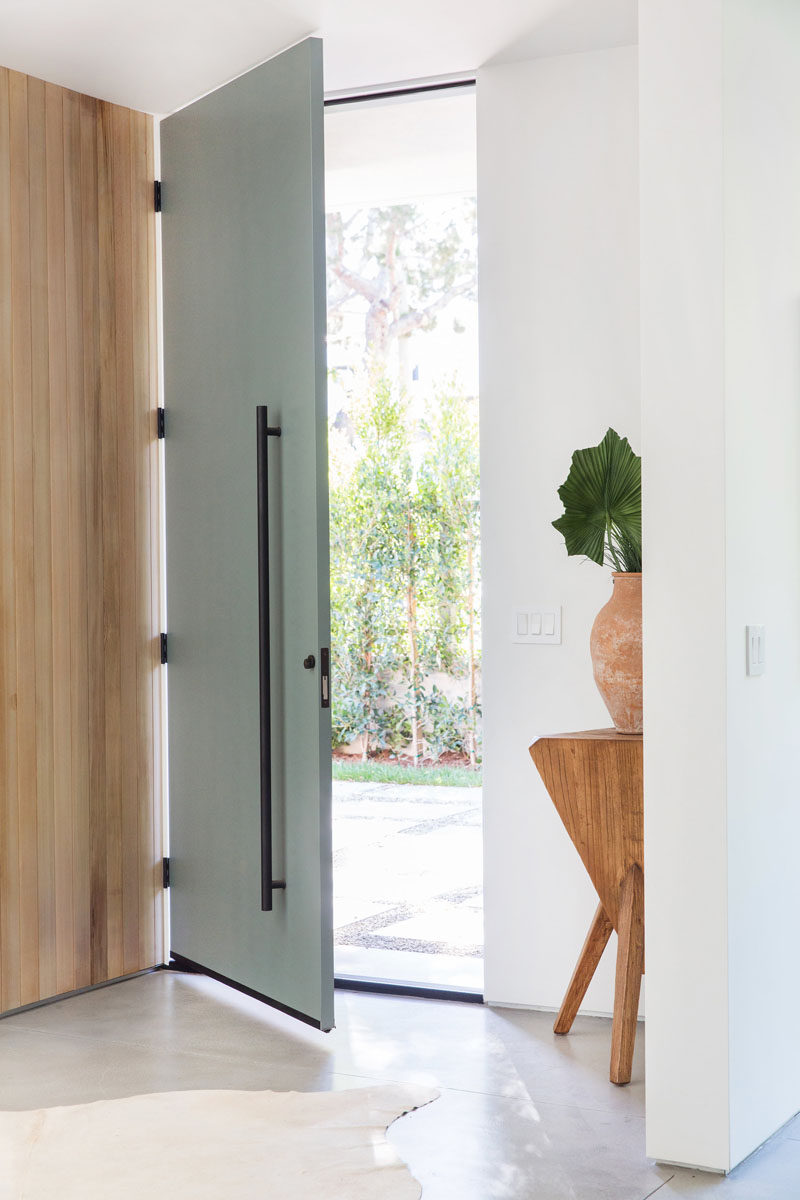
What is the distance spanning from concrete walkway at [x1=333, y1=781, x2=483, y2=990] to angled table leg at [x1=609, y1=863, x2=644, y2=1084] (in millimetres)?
782

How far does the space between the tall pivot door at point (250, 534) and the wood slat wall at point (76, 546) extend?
10cm

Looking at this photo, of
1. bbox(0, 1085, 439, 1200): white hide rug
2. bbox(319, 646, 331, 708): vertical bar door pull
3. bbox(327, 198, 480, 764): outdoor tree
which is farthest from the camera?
bbox(327, 198, 480, 764): outdoor tree

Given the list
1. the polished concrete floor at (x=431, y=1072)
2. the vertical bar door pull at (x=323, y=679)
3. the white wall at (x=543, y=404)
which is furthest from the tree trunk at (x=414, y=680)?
the vertical bar door pull at (x=323, y=679)

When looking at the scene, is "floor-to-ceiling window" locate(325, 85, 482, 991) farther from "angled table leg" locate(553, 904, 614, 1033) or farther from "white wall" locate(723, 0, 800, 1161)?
"white wall" locate(723, 0, 800, 1161)

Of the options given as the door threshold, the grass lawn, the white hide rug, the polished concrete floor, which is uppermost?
the white hide rug

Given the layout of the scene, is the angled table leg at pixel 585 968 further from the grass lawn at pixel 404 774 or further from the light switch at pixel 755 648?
the grass lawn at pixel 404 774

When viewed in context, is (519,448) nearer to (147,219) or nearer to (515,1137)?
(147,219)

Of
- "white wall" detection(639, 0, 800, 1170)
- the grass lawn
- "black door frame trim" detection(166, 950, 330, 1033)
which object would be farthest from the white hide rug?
the grass lawn

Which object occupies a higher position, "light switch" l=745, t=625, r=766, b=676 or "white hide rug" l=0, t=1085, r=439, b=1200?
"light switch" l=745, t=625, r=766, b=676

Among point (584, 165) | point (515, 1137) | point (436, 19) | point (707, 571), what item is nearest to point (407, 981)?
point (515, 1137)

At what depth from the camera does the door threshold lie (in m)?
3.75

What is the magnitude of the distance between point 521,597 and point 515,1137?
148 centimetres

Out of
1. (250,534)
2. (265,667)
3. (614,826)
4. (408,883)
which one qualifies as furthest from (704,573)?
(408,883)

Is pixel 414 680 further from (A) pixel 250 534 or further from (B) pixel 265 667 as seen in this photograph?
(B) pixel 265 667
